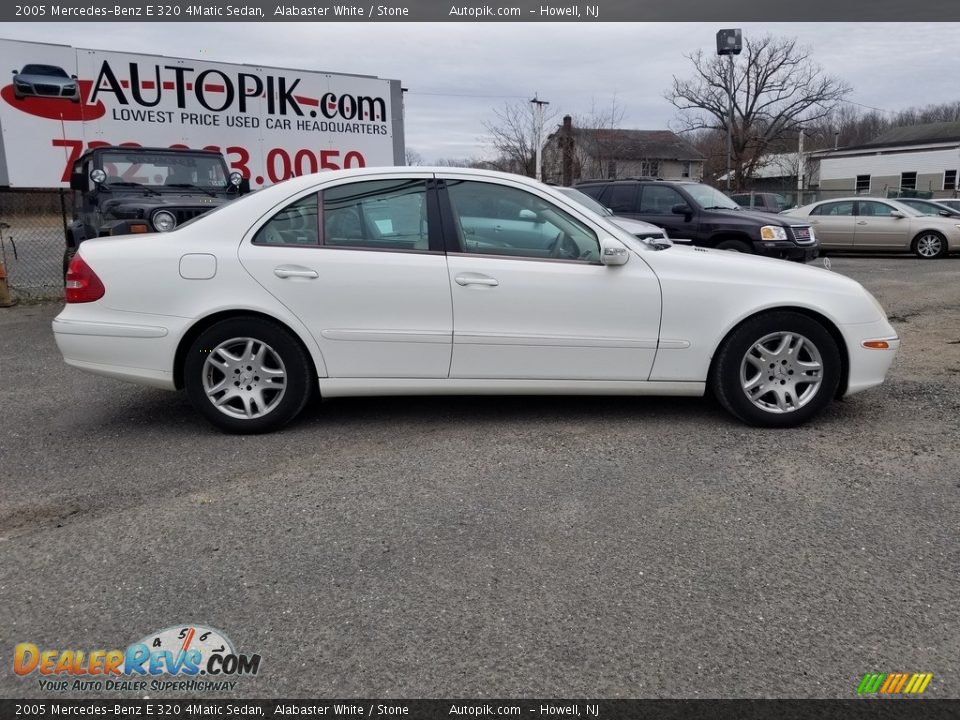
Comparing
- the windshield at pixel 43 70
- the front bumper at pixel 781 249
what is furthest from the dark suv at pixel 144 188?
the front bumper at pixel 781 249

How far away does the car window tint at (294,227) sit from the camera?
4.44m

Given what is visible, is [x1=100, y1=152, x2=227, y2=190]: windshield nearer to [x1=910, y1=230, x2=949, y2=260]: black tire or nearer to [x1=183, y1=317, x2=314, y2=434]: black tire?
[x1=183, y1=317, x2=314, y2=434]: black tire

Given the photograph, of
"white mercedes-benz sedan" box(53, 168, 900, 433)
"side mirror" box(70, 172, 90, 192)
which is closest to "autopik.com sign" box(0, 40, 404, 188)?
"side mirror" box(70, 172, 90, 192)

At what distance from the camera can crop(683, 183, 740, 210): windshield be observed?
11.6 meters

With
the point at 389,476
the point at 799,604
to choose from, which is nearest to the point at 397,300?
the point at 389,476

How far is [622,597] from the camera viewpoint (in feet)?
8.93

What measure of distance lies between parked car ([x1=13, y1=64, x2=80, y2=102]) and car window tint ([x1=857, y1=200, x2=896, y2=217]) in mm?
16101

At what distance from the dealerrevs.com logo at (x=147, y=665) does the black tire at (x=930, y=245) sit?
59.6ft

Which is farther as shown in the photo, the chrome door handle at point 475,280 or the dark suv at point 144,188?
the dark suv at point 144,188

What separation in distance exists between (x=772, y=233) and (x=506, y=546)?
9.39m

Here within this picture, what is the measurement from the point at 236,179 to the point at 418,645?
27.5ft

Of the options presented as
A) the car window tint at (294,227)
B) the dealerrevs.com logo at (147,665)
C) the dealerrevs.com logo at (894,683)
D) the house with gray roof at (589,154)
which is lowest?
the dealerrevs.com logo at (894,683)

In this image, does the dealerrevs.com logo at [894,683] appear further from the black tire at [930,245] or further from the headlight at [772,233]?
the black tire at [930,245]
